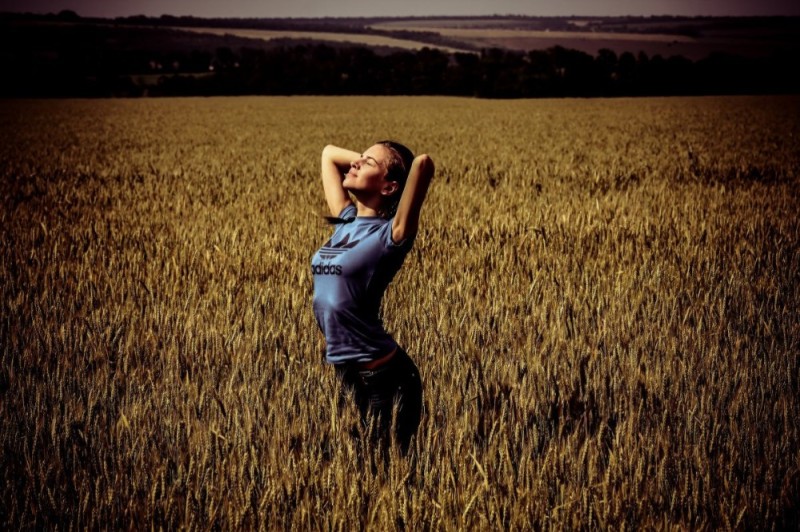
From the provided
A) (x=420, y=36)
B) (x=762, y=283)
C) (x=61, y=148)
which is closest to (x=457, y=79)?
(x=61, y=148)

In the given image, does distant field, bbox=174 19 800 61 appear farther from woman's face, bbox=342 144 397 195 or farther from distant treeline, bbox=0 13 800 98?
woman's face, bbox=342 144 397 195

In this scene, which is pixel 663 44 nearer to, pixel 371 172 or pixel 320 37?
pixel 320 37

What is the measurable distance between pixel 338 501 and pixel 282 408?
62cm

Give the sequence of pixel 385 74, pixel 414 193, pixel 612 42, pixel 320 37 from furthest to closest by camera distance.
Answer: pixel 320 37 → pixel 612 42 → pixel 385 74 → pixel 414 193

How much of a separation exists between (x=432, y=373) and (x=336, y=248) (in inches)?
36.8

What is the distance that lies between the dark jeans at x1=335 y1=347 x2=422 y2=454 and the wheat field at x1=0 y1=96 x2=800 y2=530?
9 cm

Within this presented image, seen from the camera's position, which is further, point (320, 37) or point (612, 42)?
point (320, 37)

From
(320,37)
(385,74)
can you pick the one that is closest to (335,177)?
(385,74)

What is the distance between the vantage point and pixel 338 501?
1823 millimetres

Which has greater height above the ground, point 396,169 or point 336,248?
point 396,169

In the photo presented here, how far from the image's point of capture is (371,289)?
79.7 inches

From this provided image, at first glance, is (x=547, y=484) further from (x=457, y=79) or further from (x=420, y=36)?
(x=420, y=36)

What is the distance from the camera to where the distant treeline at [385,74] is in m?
55.8

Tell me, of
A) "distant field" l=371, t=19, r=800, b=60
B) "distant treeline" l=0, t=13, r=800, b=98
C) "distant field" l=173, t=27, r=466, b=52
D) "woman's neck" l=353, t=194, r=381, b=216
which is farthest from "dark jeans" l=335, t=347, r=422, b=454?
"distant field" l=173, t=27, r=466, b=52
